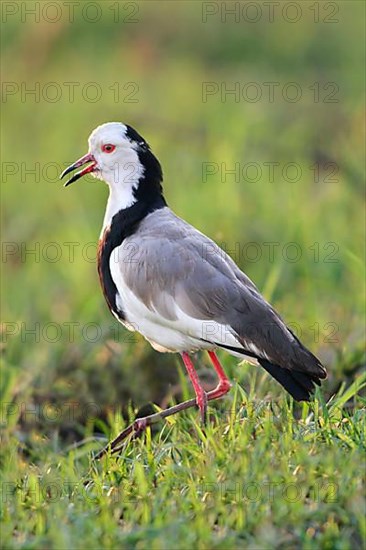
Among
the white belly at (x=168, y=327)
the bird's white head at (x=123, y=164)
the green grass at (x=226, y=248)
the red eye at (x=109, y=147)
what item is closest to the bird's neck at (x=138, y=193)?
the bird's white head at (x=123, y=164)

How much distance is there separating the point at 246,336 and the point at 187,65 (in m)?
7.31

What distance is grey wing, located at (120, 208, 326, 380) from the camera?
14.8 feet

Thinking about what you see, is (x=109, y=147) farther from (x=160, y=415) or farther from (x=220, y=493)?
(x=220, y=493)

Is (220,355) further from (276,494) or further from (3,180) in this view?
(3,180)

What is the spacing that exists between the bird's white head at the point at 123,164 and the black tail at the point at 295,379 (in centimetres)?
92

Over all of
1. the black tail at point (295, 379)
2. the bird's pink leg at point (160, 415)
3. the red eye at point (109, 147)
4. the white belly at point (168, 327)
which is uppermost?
the red eye at point (109, 147)

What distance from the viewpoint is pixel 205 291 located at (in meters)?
4.63

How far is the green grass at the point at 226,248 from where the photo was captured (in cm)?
383

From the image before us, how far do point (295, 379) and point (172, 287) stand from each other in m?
0.57

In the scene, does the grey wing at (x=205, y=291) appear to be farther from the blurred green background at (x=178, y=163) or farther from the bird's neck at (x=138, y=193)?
the blurred green background at (x=178, y=163)

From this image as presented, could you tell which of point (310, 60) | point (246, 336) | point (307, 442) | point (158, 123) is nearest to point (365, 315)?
point (246, 336)

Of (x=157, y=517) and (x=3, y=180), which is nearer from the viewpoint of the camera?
(x=157, y=517)

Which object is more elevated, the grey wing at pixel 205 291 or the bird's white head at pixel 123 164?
the bird's white head at pixel 123 164

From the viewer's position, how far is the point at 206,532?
11.9ft
